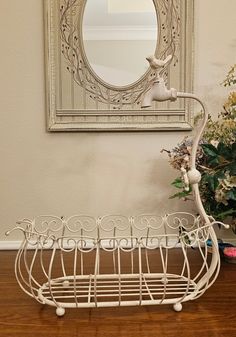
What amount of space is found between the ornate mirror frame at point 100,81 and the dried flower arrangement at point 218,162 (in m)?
0.13

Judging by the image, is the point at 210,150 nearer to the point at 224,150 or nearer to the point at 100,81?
the point at 224,150

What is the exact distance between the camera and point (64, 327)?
71 cm

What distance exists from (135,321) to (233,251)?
442 mm

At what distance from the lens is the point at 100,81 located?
45.1 inches

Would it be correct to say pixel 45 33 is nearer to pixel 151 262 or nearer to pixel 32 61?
pixel 32 61

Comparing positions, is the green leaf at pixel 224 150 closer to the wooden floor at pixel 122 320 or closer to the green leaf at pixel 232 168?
the green leaf at pixel 232 168

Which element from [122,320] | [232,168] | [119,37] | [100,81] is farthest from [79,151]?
[122,320]

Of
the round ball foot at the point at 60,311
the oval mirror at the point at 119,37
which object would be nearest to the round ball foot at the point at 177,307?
the round ball foot at the point at 60,311

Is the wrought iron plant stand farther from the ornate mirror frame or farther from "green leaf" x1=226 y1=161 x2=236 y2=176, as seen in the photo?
the ornate mirror frame

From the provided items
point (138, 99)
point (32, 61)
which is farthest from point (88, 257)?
point (32, 61)

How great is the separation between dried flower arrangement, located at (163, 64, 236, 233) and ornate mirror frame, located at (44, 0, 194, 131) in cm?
13

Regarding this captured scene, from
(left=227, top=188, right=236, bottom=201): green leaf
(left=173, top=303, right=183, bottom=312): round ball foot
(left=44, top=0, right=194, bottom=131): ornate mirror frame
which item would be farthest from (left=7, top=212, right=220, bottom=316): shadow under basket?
(left=44, top=0, right=194, bottom=131): ornate mirror frame

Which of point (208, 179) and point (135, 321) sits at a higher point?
point (208, 179)

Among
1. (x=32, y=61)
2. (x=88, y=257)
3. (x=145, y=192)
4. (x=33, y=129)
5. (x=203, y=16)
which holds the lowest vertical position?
(x=88, y=257)
